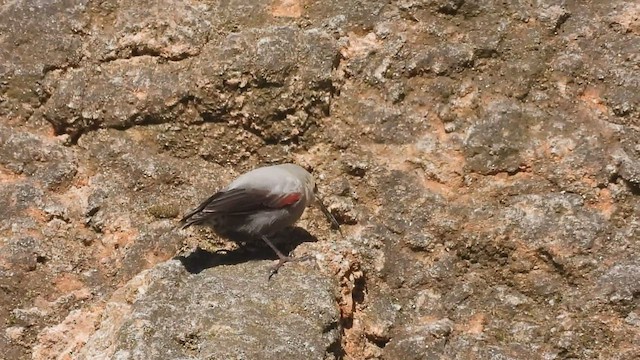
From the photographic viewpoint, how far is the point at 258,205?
19.6ft

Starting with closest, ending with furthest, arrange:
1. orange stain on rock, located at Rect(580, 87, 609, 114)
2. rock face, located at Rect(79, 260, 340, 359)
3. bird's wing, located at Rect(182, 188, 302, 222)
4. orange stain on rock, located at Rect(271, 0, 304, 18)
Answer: rock face, located at Rect(79, 260, 340, 359)
bird's wing, located at Rect(182, 188, 302, 222)
orange stain on rock, located at Rect(580, 87, 609, 114)
orange stain on rock, located at Rect(271, 0, 304, 18)

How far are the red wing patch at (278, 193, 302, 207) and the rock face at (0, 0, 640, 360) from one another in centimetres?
37

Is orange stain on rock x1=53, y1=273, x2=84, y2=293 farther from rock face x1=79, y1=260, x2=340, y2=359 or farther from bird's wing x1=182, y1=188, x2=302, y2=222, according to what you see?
bird's wing x1=182, y1=188, x2=302, y2=222

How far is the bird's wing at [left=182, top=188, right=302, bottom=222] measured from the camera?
19.0 ft

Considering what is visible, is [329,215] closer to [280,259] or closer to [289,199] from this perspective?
[289,199]

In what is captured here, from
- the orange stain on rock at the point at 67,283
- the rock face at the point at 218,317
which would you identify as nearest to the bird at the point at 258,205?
the rock face at the point at 218,317

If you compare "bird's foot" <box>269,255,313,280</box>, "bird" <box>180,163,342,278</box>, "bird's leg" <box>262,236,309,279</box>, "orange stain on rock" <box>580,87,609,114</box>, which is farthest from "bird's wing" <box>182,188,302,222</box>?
"orange stain on rock" <box>580,87,609,114</box>

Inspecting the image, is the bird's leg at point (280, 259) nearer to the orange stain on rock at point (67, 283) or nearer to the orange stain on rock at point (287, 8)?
the orange stain on rock at point (67, 283)

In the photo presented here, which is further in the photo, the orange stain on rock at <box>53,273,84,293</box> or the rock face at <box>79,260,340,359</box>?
the orange stain on rock at <box>53,273,84,293</box>

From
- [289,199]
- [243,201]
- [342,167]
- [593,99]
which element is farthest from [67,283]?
[593,99]

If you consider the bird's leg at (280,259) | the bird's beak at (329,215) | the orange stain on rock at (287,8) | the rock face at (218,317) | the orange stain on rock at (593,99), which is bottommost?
the bird's beak at (329,215)

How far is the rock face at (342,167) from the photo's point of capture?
5.51 m

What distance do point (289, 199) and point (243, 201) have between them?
362mm

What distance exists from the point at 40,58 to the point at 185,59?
1.35m
